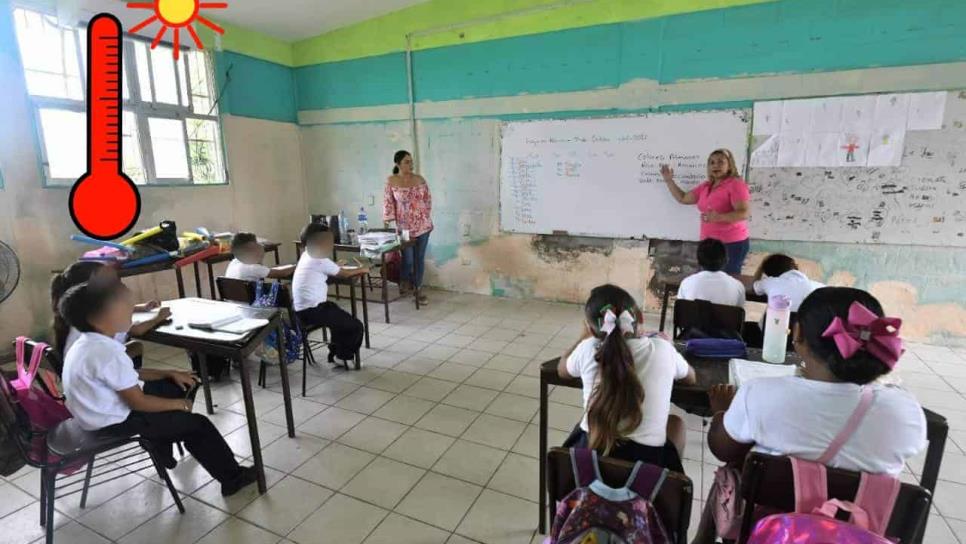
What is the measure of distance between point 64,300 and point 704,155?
413 centimetres

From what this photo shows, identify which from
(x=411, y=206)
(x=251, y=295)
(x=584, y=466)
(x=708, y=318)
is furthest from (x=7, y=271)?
(x=708, y=318)

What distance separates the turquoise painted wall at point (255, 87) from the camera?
480 cm

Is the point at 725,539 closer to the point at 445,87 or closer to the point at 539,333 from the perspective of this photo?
the point at 539,333

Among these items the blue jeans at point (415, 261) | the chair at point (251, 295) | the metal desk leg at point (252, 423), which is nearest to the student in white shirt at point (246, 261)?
the chair at point (251, 295)

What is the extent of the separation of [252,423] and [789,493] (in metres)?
1.92

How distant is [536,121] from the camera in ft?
14.8

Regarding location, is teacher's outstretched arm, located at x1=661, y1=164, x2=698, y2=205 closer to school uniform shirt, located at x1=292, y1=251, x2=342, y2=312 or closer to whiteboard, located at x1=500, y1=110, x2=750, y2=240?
whiteboard, located at x1=500, y1=110, x2=750, y2=240

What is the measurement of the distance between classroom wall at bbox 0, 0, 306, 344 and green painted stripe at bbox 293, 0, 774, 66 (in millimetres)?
713

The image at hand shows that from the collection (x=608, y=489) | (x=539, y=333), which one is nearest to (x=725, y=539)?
(x=608, y=489)

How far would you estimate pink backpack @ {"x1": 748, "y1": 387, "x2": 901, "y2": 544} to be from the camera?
2.94 ft

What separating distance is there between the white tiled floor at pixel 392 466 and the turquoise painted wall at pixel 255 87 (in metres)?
2.79

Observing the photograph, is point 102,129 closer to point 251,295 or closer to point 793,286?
point 251,295

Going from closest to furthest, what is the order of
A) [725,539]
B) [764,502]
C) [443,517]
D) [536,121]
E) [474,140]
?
1. [764,502]
2. [725,539]
3. [443,517]
4. [536,121]
5. [474,140]

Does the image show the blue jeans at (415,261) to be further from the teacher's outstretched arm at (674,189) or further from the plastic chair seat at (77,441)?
the plastic chair seat at (77,441)
